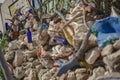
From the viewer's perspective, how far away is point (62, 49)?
467 centimetres

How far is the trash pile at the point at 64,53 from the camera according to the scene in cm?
371

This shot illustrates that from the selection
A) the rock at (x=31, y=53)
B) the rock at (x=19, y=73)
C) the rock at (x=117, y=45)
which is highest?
the rock at (x=117, y=45)

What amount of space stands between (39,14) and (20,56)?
1.29 metres

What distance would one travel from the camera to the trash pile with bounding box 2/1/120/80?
12.2ft

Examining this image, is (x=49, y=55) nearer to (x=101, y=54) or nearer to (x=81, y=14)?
(x=81, y=14)

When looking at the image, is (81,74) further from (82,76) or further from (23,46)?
(23,46)

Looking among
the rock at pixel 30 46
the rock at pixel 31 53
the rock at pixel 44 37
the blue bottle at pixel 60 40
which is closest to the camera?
the blue bottle at pixel 60 40

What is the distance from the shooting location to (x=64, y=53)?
4.58 m

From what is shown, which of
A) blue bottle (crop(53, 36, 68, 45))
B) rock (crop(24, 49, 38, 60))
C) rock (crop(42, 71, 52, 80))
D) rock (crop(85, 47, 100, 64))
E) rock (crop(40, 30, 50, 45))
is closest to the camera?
rock (crop(85, 47, 100, 64))

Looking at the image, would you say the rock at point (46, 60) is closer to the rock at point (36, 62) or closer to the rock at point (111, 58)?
the rock at point (36, 62)

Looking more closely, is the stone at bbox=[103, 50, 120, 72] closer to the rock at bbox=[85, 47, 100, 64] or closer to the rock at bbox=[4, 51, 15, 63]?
the rock at bbox=[85, 47, 100, 64]

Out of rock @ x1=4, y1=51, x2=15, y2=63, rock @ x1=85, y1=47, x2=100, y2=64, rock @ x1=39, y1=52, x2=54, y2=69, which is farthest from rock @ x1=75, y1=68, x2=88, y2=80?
rock @ x1=4, y1=51, x2=15, y2=63

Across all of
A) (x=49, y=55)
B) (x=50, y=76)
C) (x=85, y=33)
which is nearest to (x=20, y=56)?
(x=49, y=55)

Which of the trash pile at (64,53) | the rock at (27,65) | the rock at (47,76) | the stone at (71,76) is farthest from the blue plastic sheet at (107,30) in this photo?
the rock at (27,65)
